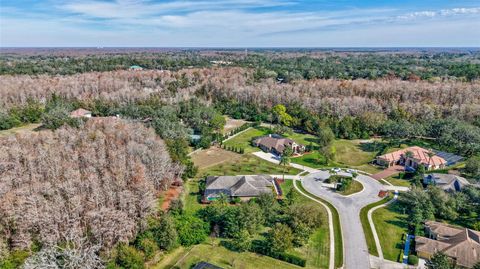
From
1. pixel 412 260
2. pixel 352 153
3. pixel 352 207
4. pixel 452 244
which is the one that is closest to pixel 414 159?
pixel 352 153

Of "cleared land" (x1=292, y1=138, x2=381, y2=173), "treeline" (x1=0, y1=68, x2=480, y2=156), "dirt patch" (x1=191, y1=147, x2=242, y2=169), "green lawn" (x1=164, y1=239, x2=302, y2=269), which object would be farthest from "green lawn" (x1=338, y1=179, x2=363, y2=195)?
"treeline" (x1=0, y1=68, x2=480, y2=156)

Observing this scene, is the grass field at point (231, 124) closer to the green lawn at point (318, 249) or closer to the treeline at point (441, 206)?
the green lawn at point (318, 249)

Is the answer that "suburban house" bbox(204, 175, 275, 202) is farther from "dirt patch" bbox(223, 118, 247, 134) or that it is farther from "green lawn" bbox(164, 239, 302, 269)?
"dirt patch" bbox(223, 118, 247, 134)

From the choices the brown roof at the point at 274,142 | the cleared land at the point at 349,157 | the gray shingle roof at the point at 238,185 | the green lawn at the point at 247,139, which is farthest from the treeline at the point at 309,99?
the gray shingle roof at the point at 238,185

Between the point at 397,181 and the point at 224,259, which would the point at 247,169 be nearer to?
the point at 397,181

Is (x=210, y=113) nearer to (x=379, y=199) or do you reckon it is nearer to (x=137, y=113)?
(x=137, y=113)

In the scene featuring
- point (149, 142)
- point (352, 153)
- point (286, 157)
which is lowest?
point (352, 153)
